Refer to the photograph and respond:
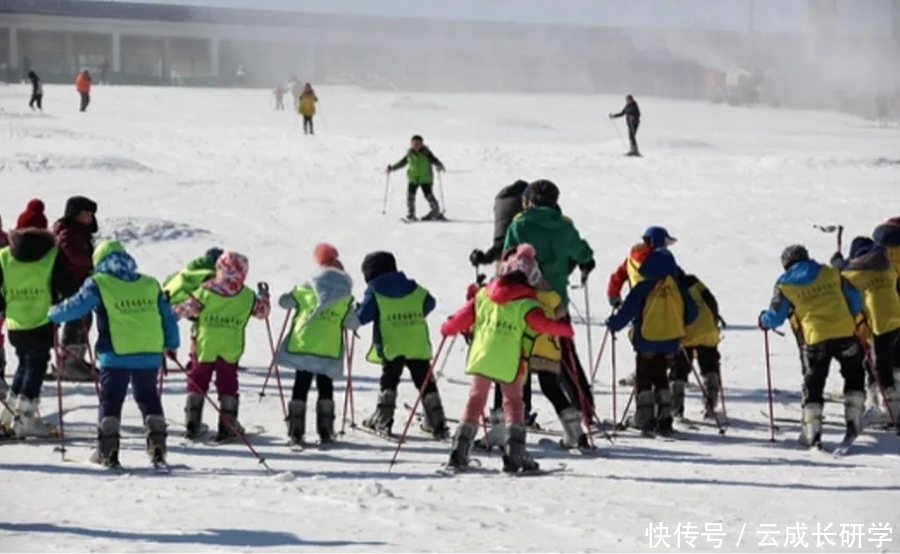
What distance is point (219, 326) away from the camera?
32.0ft

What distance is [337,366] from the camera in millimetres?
9820

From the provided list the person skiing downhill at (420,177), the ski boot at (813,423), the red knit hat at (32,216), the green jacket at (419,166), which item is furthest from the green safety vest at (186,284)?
the green jacket at (419,166)

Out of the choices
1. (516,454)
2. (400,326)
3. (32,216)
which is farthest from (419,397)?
(32,216)

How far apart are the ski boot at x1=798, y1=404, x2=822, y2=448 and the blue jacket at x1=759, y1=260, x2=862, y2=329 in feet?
1.86

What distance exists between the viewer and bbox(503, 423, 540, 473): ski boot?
28.4ft

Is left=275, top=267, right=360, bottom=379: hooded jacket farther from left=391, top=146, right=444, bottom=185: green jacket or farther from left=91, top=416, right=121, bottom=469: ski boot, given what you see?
left=391, top=146, right=444, bottom=185: green jacket

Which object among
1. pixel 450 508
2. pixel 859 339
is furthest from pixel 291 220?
pixel 450 508

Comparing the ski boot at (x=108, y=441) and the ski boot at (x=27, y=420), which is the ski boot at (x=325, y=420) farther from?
the ski boot at (x=27, y=420)

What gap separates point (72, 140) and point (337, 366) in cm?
1997

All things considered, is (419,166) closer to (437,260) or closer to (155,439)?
(437,260)

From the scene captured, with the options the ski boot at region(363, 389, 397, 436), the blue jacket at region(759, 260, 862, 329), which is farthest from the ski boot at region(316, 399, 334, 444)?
the blue jacket at region(759, 260, 862, 329)

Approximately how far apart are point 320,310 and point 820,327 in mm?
3158

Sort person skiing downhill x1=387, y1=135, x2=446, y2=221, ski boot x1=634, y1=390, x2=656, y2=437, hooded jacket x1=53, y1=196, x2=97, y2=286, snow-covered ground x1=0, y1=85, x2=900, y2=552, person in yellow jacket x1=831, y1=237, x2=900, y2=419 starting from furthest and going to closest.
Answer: person skiing downhill x1=387, y1=135, x2=446, y2=221, hooded jacket x1=53, y1=196, x2=97, y2=286, person in yellow jacket x1=831, y1=237, x2=900, y2=419, ski boot x1=634, y1=390, x2=656, y2=437, snow-covered ground x1=0, y1=85, x2=900, y2=552

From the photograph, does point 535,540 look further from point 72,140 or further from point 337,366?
point 72,140
